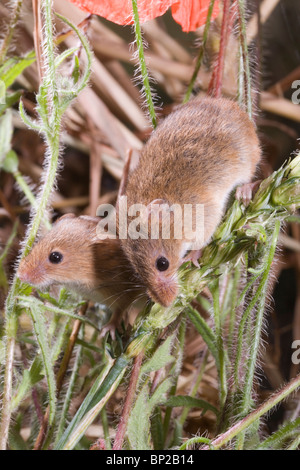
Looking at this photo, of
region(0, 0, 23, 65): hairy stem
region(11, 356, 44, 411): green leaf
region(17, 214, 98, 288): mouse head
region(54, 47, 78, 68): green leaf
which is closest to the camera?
region(54, 47, 78, 68): green leaf

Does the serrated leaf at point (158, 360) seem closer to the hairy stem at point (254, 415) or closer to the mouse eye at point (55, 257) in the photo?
the hairy stem at point (254, 415)

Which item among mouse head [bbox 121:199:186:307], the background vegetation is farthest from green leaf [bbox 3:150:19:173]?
mouse head [bbox 121:199:186:307]

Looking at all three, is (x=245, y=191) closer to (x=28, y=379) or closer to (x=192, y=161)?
(x=192, y=161)

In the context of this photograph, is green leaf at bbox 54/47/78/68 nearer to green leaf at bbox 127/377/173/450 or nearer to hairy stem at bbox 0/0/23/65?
hairy stem at bbox 0/0/23/65
